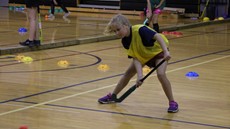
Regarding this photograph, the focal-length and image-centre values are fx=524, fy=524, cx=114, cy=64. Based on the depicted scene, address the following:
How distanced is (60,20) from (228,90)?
8.95m

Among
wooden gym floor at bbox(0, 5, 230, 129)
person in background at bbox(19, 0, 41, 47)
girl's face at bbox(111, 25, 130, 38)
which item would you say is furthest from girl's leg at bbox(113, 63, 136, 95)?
person in background at bbox(19, 0, 41, 47)

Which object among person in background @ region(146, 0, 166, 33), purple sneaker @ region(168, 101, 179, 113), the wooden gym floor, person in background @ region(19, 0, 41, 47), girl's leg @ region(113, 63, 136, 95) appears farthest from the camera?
person in background @ region(146, 0, 166, 33)

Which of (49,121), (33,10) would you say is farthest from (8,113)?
(33,10)

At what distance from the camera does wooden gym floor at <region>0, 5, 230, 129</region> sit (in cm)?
441

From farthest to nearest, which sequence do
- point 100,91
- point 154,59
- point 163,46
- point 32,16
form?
point 32,16
point 100,91
point 154,59
point 163,46

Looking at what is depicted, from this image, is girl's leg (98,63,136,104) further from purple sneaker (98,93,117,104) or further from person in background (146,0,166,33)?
person in background (146,0,166,33)

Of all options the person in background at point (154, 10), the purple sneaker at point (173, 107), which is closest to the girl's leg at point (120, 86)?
the purple sneaker at point (173, 107)

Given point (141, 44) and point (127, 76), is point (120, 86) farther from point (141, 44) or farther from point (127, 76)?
point (141, 44)

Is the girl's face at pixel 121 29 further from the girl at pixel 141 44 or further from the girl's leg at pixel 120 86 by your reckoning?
the girl's leg at pixel 120 86

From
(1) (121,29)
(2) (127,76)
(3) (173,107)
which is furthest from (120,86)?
(1) (121,29)

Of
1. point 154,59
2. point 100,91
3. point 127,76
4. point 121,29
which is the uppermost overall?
point 121,29

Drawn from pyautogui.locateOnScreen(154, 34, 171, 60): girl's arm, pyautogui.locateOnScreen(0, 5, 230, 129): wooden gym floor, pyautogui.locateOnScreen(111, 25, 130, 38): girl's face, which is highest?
pyautogui.locateOnScreen(111, 25, 130, 38): girl's face

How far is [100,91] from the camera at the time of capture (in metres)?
5.57

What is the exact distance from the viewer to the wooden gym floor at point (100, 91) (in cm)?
441
